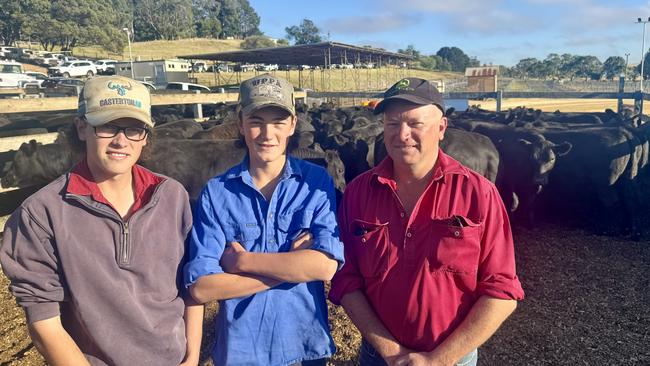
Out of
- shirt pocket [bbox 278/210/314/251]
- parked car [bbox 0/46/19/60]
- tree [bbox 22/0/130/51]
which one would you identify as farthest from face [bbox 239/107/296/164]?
tree [bbox 22/0/130/51]

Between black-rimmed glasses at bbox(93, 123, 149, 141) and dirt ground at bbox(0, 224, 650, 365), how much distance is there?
2587 mm

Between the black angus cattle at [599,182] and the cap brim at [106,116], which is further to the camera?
the black angus cattle at [599,182]

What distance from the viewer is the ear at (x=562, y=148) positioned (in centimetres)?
796

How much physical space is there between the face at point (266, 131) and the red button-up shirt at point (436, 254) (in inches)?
20.9

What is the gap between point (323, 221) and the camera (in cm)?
226

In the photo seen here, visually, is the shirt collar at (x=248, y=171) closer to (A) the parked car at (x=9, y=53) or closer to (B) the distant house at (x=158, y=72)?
(B) the distant house at (x=158, y=72)

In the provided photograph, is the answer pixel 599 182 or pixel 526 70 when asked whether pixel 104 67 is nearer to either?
pixel 599 182

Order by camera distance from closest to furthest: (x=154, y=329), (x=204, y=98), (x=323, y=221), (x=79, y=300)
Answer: (x=79, y=300), (x=154, y=329), (x=323, y=221), (x=204, y=98)

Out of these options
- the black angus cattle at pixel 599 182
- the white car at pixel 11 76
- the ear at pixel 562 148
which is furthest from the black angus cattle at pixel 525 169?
the white car at pixel 11 76

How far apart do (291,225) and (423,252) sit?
64 cm

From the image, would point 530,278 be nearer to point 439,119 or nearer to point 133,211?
point 439,119

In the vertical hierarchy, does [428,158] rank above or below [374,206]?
above

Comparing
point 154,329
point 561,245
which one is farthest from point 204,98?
point 154,329

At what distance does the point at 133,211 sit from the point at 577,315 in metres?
4.46
